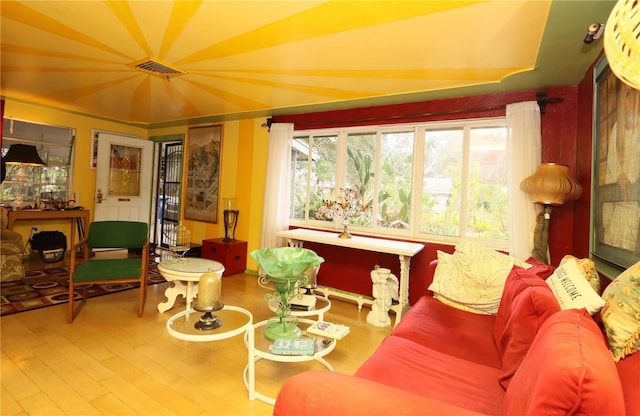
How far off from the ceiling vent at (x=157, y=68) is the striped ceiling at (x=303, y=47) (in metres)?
0.03

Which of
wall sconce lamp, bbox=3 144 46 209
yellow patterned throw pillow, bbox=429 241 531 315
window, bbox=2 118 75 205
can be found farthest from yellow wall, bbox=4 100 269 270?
yellow patterned throw pillow, bbox=429 241 531 315

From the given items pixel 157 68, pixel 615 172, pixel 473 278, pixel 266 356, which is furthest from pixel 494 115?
pixel 157 68

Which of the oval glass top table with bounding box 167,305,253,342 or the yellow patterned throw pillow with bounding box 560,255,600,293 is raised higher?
the yellow patterned throw pillow with bounding box 560,255,600,293

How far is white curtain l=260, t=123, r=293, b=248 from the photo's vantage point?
4320 millimetres

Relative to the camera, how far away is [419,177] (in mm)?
3582

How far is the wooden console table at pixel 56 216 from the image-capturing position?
4125 mm

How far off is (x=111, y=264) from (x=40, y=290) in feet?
4.25

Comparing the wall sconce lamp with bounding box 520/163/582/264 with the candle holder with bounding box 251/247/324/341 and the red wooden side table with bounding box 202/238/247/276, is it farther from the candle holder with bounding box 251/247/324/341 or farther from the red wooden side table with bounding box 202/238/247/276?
the red wooden side table with bounding box 202/238/247/276

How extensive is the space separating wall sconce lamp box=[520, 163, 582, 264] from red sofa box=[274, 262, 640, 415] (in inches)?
31.1

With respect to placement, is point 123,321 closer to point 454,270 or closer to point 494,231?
point 454,270

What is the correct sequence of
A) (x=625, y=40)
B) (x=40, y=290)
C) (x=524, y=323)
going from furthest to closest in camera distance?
1. (x=40, y=290)
2. (x=524, y=323)
3. (x=625, y=40)

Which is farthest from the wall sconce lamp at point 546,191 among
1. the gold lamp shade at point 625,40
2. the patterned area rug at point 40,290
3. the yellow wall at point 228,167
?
the patterned area rug at point 40,290

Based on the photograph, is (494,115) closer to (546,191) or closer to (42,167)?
(546,191)

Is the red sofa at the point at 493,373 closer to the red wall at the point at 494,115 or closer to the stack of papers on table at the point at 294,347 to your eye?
the stack of papers on table at the point at 294,347
